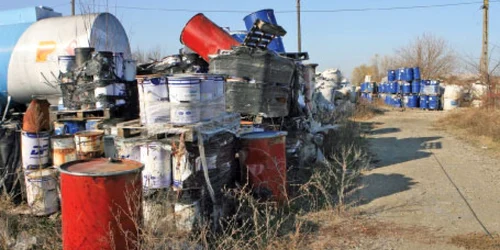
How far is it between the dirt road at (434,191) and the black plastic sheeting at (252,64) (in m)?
2.01

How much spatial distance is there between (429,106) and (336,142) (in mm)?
15060

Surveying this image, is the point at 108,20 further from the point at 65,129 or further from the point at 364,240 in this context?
the point at 364,240

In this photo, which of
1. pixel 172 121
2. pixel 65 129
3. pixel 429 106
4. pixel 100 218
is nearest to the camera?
pixel 100 218

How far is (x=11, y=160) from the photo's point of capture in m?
4.93

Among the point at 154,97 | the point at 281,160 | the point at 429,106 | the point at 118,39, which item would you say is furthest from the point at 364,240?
the point at 429,106

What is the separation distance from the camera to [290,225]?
442 centimetres

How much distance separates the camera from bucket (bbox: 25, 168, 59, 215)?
4316 mm

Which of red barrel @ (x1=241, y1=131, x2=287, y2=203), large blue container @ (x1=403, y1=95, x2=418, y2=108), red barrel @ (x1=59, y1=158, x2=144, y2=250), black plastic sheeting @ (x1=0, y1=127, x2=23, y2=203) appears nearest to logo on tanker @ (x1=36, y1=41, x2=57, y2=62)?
black plastic sheeting @ (x1=0, y1=127, x2=23, y2=203)

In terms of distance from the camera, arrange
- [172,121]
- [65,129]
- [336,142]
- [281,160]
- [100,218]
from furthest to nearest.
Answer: [336,142] < [65,129] < [281,160] < [172,121] < [100,218]

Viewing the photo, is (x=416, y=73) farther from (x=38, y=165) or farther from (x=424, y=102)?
(x=38, y=165)

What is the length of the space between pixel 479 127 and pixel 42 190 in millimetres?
10571

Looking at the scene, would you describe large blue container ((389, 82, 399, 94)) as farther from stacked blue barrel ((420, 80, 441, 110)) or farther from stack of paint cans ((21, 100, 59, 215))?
stack of paint cans ((21, 100, 59, 215))

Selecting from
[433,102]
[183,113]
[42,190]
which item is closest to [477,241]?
[183,113]

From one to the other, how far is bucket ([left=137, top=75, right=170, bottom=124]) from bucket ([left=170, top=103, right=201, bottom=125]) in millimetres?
100
